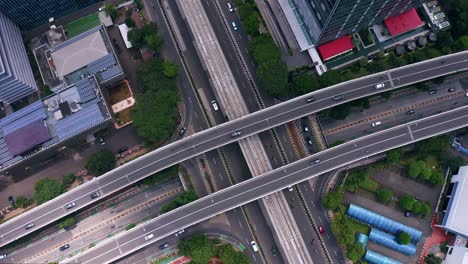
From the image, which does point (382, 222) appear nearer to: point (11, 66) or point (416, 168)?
point (416, 168)

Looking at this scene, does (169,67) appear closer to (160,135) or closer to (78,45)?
(160,135)

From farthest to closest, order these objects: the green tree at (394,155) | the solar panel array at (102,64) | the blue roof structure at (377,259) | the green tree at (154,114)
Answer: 1. the solar panel array at (102,64)
2. the green tree at (154,114)
3. the green tree at (394,155)
4. the blue roof structure at (377,259)

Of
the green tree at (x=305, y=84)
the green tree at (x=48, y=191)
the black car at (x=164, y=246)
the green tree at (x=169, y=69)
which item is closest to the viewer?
the green tree at (x=48, y=191)

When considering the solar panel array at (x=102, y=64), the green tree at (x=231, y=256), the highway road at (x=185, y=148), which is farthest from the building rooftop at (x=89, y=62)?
the green tree at (x=231, y=256)

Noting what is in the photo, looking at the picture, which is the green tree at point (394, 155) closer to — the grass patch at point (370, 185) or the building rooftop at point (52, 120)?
the grass patch at point (370, 185)

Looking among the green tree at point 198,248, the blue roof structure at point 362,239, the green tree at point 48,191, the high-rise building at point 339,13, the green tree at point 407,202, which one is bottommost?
the blue roof structure at point 362,239

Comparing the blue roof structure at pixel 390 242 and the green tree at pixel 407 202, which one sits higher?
the green tree at pixel 407 202

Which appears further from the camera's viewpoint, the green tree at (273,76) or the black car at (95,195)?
the green tree at (273,76)

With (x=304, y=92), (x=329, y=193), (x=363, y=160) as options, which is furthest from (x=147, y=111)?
(x=363, y=160)
